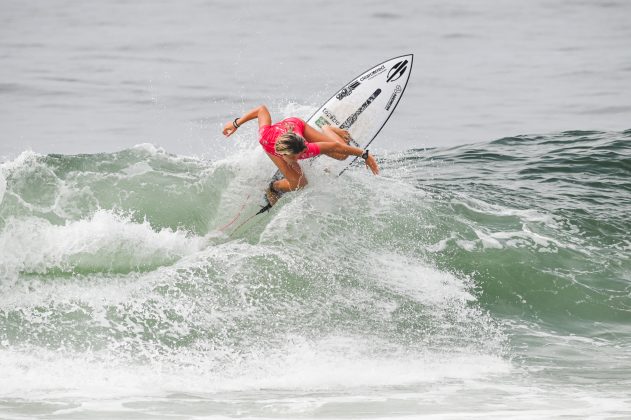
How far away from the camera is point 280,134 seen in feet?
29.7

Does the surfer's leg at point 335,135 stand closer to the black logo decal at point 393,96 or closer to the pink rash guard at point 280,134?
the pink rash guard at point 280,134

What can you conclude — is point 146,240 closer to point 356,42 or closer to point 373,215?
point 373,215

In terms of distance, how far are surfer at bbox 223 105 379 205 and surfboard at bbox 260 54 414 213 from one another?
55 centimetres

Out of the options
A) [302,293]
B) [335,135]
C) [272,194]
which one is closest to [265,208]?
[272,194]

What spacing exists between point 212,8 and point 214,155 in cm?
2332

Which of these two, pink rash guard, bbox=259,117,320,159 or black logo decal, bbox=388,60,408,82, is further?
black logo decal, bbox=388,60,408,82

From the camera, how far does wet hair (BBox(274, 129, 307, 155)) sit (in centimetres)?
866

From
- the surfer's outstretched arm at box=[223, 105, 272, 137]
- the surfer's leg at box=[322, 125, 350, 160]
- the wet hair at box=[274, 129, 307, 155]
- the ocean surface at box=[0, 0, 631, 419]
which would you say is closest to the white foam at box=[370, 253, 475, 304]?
the ocean surface at box=[0, 0, 631, 419]

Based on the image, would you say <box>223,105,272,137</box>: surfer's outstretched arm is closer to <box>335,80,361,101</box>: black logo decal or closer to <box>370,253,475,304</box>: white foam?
<box>335,80,361,101</box>: black logo decal

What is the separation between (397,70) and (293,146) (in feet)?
8.77

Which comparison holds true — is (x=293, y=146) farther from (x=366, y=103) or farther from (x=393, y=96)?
(x=393, y=96)

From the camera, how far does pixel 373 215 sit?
32.7 ft

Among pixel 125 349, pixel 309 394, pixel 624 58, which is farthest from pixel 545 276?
pixel 624 58

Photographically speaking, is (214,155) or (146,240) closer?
(146,240)
